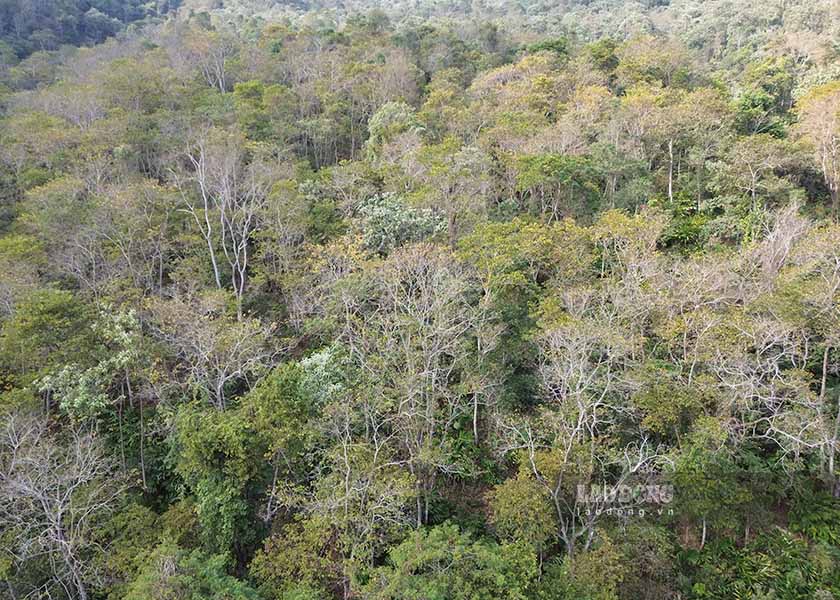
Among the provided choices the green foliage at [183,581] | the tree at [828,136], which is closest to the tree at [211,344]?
the green foliage at [183,581]

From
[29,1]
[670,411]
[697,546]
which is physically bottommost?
[697,546]

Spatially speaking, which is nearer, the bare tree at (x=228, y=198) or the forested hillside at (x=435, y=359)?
the forested hillside at (x=435, y=359)

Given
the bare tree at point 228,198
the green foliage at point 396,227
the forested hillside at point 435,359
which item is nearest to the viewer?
the forested hillside at point 435,359

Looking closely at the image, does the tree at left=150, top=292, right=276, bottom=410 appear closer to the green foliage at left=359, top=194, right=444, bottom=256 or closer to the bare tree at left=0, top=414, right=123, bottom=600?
the bare tree at left=0, top=414, right=123, bottom=600

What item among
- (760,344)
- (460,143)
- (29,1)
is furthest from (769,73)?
(29,1)

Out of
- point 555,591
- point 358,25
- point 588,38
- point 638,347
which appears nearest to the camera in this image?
point 555,591

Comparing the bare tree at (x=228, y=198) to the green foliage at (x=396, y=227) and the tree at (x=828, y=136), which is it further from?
the tree at (x=828, y=136)

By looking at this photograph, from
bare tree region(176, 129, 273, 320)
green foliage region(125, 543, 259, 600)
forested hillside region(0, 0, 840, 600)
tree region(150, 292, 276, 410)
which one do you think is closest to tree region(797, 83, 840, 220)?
forested hillside region(0, 0, 840, 600)

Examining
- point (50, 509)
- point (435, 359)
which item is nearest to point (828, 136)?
point (435, 359)

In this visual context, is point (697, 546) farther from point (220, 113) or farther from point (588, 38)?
point (588, 38)
